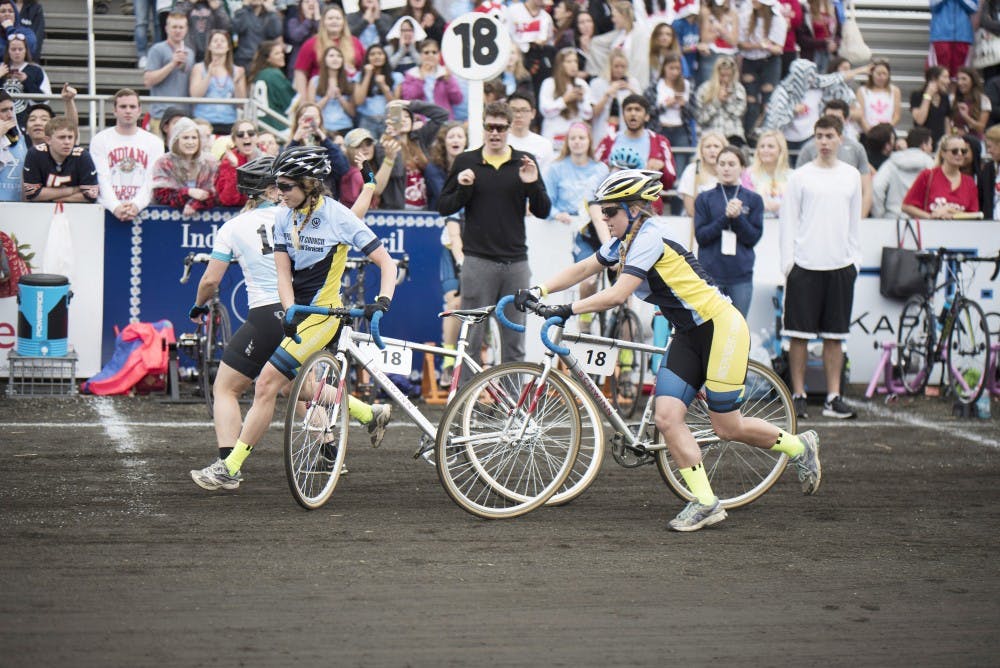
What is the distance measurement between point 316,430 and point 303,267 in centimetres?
96

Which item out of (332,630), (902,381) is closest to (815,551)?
(332,630)

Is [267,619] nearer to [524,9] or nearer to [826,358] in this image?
[826,358]

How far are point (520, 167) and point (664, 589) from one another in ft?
17.4

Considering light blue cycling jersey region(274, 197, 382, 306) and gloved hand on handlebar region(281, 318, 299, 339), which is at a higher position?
light blue cycling jersey region(274, 197, 382, 306)

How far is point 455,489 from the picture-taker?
27.1 feet

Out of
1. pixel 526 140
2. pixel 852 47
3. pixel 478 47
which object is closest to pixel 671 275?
pixel 478 47

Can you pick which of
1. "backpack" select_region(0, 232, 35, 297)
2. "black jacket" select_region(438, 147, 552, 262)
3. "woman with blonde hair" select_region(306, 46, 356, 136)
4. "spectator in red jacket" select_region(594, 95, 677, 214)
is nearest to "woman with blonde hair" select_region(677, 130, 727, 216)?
"spectator in red jacket" select_region(594, 95, 677, 214)

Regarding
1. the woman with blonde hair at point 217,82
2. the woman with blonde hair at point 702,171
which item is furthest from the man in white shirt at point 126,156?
the woman with blonde hair at point 702,171

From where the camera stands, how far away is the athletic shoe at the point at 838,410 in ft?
41.7

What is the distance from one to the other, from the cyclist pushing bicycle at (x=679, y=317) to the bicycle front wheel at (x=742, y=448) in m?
0.33

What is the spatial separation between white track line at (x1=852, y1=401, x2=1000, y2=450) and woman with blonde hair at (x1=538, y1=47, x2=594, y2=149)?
15.1ft

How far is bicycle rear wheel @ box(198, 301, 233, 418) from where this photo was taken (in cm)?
1236

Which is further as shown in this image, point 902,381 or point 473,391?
point 902,381

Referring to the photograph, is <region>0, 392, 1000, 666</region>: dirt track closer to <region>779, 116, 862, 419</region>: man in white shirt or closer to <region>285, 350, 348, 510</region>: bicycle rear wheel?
<region>285, 350, 348, 510</region>: bicycle rear wheel
